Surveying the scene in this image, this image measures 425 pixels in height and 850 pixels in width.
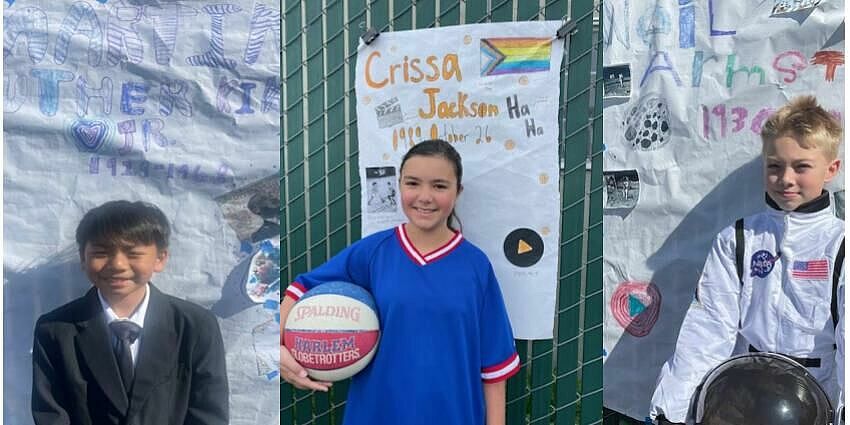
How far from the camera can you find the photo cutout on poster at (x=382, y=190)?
3.04 meters

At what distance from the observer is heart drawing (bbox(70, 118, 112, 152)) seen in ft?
9.97

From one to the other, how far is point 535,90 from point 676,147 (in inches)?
21.8

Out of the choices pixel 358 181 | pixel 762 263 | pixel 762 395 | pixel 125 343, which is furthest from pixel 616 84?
pixel 125 343

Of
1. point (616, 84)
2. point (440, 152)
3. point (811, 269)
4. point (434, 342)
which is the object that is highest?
point (616, 84)

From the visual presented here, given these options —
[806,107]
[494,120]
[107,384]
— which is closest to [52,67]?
[107,384]

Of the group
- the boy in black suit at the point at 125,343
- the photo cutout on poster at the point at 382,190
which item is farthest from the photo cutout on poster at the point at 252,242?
the photo cutout on poster at the point at 382,190

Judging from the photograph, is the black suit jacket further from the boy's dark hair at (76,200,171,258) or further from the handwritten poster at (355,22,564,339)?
the handwritten poster at (355,22,564,339)

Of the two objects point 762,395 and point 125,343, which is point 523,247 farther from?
point 125,343

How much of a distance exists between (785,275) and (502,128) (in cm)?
111

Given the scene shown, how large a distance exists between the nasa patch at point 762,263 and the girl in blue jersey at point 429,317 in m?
0.86

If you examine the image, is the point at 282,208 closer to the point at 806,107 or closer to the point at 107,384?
the point at 107,384

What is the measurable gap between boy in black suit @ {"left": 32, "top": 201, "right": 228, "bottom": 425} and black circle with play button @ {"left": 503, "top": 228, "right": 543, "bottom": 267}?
1.19 meters

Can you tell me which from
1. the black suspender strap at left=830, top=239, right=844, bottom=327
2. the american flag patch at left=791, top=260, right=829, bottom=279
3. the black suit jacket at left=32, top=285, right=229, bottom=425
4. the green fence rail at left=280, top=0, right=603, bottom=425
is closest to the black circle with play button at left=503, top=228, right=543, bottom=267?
the green fence rail at left=280, top=0, right=603, bottom=425

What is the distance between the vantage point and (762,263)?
2639 mm
